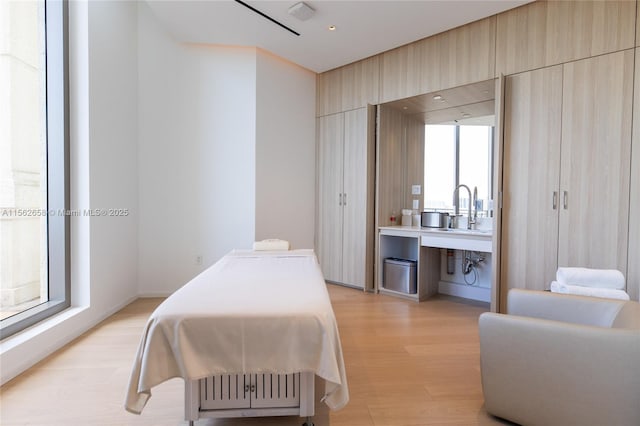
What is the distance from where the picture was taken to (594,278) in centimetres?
196

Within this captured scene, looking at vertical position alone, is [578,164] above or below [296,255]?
above

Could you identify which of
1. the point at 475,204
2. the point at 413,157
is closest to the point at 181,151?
the point at 413,157

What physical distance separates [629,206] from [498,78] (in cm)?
145

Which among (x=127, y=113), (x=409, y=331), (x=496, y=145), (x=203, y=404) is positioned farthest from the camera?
(x=127, y=113)

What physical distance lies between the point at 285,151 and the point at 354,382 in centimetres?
297

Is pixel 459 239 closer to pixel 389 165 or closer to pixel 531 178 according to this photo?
pixel 531 178

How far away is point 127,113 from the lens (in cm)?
333

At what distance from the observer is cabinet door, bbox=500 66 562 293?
2654mm

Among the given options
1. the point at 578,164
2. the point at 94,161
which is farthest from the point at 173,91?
the point at 578,164

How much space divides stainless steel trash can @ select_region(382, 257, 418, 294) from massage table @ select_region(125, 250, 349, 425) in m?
2.47

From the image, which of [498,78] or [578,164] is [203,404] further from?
[498,78]

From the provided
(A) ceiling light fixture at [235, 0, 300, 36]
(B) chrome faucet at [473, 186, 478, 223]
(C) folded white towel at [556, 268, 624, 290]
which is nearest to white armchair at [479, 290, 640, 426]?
(C) folded white towel at [556, 268, 624, 290]

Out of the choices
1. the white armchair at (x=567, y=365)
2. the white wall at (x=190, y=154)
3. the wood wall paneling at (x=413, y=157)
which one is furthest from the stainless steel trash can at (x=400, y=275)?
the white armchair at (x=567, y=365)

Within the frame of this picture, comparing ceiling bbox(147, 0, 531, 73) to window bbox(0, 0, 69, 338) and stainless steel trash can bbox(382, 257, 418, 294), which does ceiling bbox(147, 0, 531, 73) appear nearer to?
window bbox(0, 0, 69, 338)
